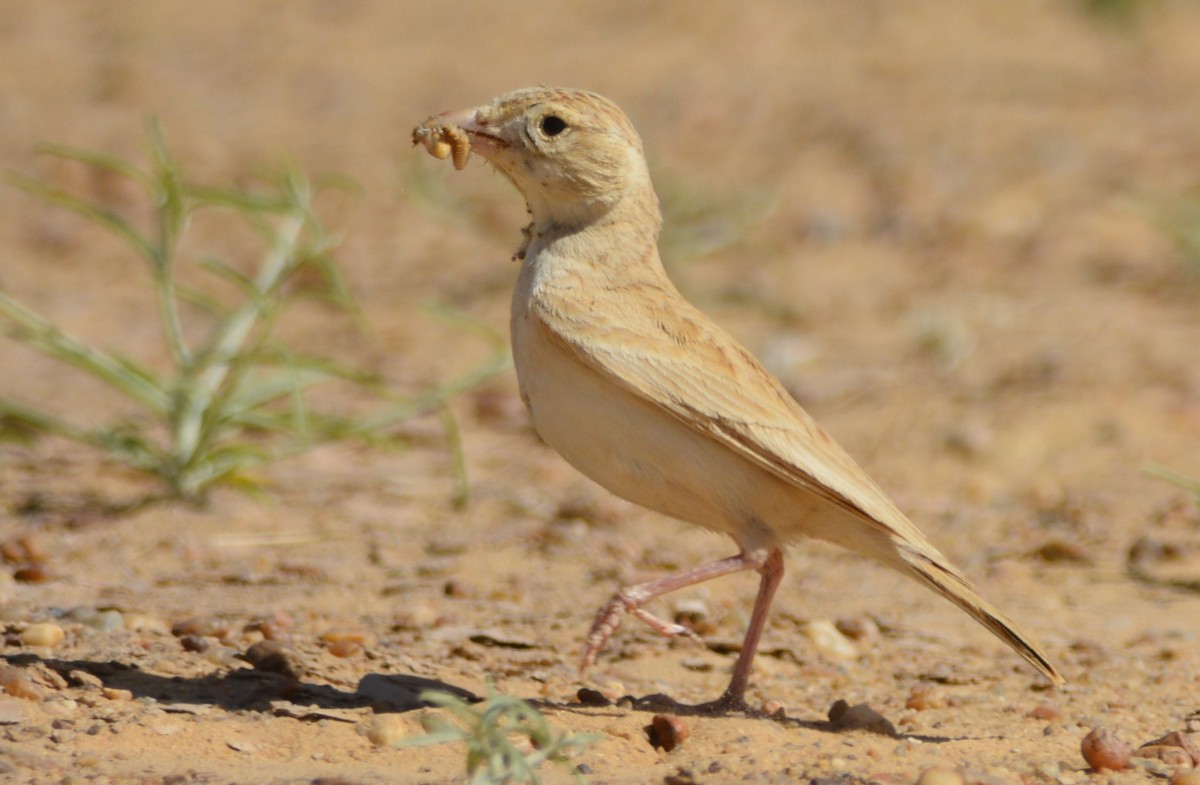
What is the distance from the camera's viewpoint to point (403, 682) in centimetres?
405

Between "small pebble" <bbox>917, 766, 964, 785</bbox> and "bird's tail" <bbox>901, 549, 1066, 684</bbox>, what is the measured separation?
61 centimetres

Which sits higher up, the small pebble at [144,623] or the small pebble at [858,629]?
the small pebble at [858,629]

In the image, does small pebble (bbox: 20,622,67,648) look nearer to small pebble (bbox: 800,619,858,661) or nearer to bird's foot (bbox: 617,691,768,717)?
bird's foot (bbox: 617,691,768,717)

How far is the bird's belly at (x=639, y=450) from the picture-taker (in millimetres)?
3900

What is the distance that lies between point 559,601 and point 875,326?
400 centimetres

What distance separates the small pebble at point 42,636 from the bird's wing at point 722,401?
1604mm

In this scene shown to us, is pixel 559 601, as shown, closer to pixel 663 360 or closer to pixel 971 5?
pixel 663 360

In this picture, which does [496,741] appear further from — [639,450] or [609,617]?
[639,450]

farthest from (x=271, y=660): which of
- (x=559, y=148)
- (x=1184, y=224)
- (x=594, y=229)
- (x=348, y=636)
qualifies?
(x=1184, y=224)

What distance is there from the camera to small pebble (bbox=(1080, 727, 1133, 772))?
3.52m

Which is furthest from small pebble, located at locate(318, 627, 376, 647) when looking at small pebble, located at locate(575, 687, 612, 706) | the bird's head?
the bird's head

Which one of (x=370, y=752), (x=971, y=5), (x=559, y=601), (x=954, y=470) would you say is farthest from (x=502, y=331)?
(x=971, y=5)

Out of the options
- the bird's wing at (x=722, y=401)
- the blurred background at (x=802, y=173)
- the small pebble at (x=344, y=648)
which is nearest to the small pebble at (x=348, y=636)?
the small pebble at (x=344, y=648)

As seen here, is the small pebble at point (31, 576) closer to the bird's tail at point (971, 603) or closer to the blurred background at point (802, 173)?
the blurred background at point (802, 173)
